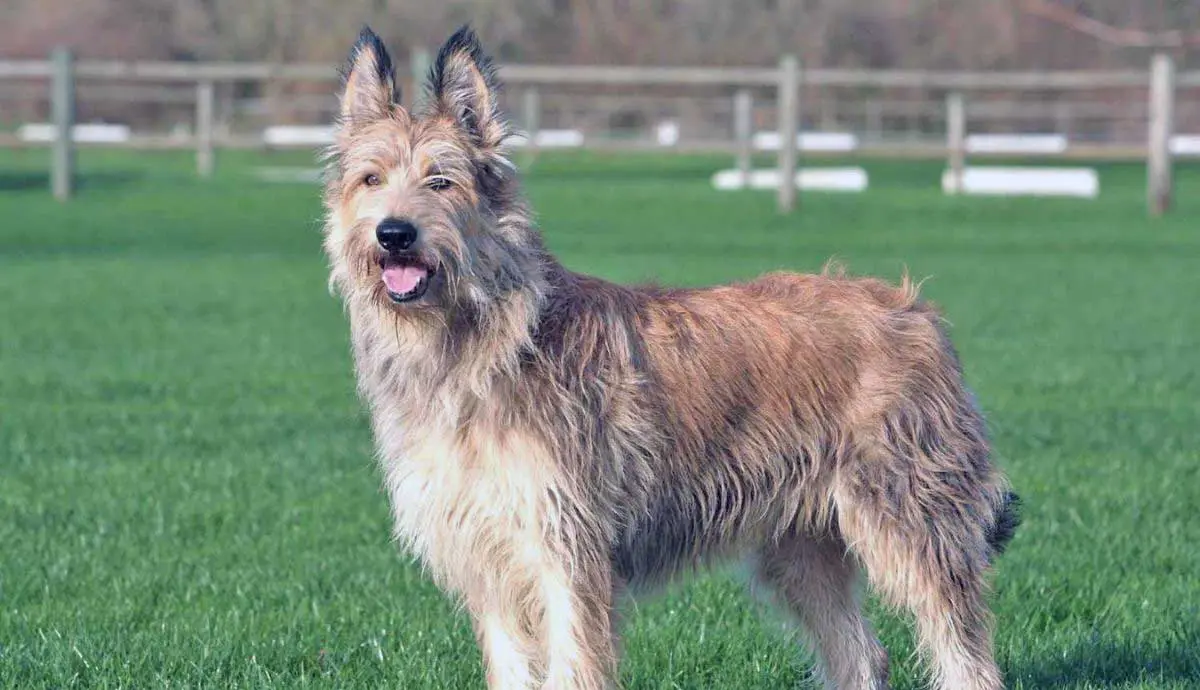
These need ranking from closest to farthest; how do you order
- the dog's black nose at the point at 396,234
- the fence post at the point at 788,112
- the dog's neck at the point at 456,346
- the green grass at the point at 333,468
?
the dog's black nose at the point at 396,234
the dog's neck at the point at 456,346
the green grass at the point at 333,468
the fence post at the point at 788,112

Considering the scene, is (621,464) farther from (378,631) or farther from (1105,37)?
(1105,37)

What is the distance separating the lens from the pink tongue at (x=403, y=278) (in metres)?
4.92

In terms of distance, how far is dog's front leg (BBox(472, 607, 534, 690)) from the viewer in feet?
17.0

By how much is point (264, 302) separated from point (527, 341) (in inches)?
507

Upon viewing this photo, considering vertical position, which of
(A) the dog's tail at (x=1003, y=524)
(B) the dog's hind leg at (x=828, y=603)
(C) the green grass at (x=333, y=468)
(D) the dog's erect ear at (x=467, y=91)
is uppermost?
(D) the dog's erect ear at (x=467, y=91)

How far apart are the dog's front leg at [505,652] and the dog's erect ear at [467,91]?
54.2 inches

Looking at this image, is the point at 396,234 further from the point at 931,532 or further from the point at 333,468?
the point at 333,468

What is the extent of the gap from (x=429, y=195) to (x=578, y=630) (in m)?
1.27

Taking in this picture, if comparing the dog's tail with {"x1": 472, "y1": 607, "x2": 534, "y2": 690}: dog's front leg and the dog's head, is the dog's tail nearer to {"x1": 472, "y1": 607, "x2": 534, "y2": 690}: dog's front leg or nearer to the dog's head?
{"x1": 472, "y1": 607, "x2": 534, "y2": 690}: dog's front leg

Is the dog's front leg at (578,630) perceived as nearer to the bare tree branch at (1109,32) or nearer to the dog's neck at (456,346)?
the dog's neck at (456,346)

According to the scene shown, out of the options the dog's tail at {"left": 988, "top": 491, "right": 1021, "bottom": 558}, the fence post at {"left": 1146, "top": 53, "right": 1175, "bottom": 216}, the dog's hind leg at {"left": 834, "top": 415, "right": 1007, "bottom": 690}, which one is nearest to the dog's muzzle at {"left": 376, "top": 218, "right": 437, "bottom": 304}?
the dog's hind leg at {"left": 834, "top": 415, "right": 1007, "bottom": 690}

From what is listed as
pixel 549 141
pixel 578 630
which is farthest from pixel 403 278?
pixel 549 141

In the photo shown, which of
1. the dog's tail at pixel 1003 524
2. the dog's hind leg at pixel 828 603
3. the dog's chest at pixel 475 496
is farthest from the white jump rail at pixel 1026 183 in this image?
the dog's chest at pixel 475 496

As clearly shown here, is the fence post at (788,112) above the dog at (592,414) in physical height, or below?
Answer: above
